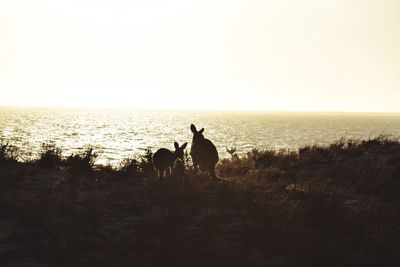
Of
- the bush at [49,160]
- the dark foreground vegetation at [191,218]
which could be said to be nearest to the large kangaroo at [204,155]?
the dark foreground vegetation at [191,218]

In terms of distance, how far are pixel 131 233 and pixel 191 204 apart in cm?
211

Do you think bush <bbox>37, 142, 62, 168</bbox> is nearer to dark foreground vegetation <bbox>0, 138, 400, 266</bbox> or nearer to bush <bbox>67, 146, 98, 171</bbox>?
dark foreground vegetation <bbox>0, 138, 400, 266</bbox>

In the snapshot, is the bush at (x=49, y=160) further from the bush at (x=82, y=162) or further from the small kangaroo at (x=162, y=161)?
the small kangaroo at (x=162, y=161)

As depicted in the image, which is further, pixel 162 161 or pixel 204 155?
pixel 204 155

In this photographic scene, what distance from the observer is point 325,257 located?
6.95 meters

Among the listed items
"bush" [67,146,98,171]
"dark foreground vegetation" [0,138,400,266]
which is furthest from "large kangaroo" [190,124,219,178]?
"bush" [67,146,98,171]

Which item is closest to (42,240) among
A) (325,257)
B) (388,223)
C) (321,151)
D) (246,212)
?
(246,212)

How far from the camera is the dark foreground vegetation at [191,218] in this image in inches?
272

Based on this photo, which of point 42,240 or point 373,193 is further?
point 373,193

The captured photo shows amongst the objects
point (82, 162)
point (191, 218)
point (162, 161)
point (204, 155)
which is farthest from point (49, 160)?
point (191, 218)

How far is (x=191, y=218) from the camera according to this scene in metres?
8.60

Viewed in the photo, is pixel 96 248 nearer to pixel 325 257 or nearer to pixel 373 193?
pixel 325 257

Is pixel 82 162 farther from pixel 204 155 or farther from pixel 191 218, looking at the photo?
pixel 191 218

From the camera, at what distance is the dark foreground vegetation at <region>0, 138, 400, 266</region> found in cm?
690
